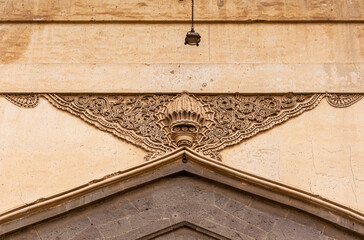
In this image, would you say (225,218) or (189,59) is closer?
(225,218)

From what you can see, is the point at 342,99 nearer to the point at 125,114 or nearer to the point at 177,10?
the point at 177,10

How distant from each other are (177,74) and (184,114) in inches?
22.2

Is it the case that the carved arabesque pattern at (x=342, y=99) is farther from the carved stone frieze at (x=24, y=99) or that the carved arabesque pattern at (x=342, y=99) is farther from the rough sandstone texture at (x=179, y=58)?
the carved stone frieze at (x=24, y=99)

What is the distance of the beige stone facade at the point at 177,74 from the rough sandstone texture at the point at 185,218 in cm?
27

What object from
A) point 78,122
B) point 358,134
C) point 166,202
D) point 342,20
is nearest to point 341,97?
point 358,134

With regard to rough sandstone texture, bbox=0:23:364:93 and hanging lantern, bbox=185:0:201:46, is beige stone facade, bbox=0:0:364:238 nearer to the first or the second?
rough sandstone texture, bbox=0:23:364:93

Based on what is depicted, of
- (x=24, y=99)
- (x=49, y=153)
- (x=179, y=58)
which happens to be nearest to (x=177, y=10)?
(x=179, y=58)

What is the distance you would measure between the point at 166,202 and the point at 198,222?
0.36 metres

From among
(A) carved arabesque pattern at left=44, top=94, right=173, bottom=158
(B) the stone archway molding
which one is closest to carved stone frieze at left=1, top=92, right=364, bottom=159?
(A) carved arabesque pattern at left=44, top=94, right=173, bottom=158

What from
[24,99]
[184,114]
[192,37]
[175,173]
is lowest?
[175,173]

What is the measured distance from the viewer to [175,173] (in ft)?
23.4

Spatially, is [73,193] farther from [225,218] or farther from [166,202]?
[225,218]

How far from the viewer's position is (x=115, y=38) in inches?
315

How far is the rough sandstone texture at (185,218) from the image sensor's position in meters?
6.78
